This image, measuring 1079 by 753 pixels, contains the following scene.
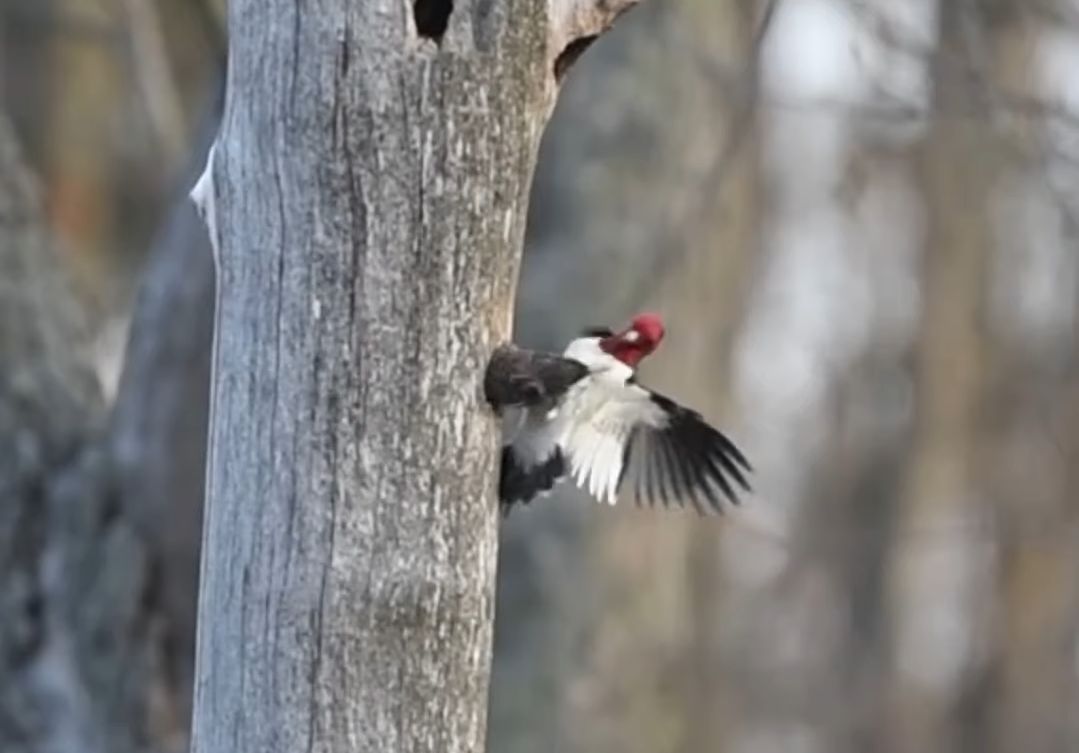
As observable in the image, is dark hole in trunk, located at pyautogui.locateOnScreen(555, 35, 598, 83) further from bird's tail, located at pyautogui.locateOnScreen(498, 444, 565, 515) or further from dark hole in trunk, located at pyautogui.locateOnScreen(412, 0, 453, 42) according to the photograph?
bird's tail, located at pyautogui.locateOnScreen(498, 444, 565, 515)

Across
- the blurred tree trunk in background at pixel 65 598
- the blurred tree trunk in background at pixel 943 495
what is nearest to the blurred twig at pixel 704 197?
the blurred tree trunk in background at pixel 65 598

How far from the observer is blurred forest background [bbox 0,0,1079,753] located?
253 centimetres

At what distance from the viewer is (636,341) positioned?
1.14 meters

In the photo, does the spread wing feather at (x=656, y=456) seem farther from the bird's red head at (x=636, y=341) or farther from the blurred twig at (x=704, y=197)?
the blurred twig at (x=704, y=197)

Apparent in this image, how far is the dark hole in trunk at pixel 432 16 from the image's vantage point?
109 cm

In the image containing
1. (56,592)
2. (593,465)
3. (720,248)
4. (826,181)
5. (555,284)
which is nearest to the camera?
(593,465)

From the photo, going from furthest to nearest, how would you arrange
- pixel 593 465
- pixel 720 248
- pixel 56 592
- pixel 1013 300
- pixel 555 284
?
pixel 1013 300 < pixel 720 248 < pixel 555 284 < pixel 56 592 < pixel 593 465

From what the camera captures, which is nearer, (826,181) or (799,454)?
(826,181)

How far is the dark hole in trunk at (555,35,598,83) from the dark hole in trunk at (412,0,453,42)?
0.28ft

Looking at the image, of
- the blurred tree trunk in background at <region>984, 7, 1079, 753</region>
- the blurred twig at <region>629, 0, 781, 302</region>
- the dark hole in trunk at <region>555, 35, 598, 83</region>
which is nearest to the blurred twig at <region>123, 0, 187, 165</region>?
the blurred twig at <region>629, 0, 781, 302</region>

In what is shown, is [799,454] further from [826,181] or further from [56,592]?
[56,592]

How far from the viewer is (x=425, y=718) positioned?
107 centimetres

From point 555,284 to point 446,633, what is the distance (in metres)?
1.66

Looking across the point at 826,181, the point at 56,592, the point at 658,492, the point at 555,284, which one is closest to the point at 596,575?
the point at 555,284
